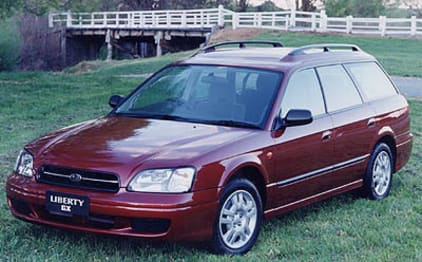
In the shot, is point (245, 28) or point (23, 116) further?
point (245, 28)

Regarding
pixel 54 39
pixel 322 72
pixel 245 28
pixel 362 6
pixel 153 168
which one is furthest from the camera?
pixel 362 6

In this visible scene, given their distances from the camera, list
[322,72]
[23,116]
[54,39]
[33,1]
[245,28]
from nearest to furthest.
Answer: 1. [322,72]
2. [23,116]
3. [33,1]
4. [245,28]
5. [54,39]

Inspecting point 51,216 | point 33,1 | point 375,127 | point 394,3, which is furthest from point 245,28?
point 51,216

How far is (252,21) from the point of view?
38031 millimetres

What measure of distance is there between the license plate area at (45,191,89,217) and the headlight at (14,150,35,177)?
334 millimetres

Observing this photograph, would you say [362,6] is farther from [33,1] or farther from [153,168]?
[153,168]

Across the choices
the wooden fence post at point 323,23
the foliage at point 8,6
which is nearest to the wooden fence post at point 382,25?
the wooden fence post at point 323,23

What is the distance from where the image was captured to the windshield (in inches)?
257

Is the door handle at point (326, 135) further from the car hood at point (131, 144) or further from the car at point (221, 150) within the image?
the car hood at point (131, 144)

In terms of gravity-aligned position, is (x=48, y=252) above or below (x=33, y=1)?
below

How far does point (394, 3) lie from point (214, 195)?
52618mm

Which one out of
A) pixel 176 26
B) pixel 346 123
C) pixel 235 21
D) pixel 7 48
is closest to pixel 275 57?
pixel 346 123

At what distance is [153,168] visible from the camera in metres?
5.49

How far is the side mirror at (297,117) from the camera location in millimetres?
6379
